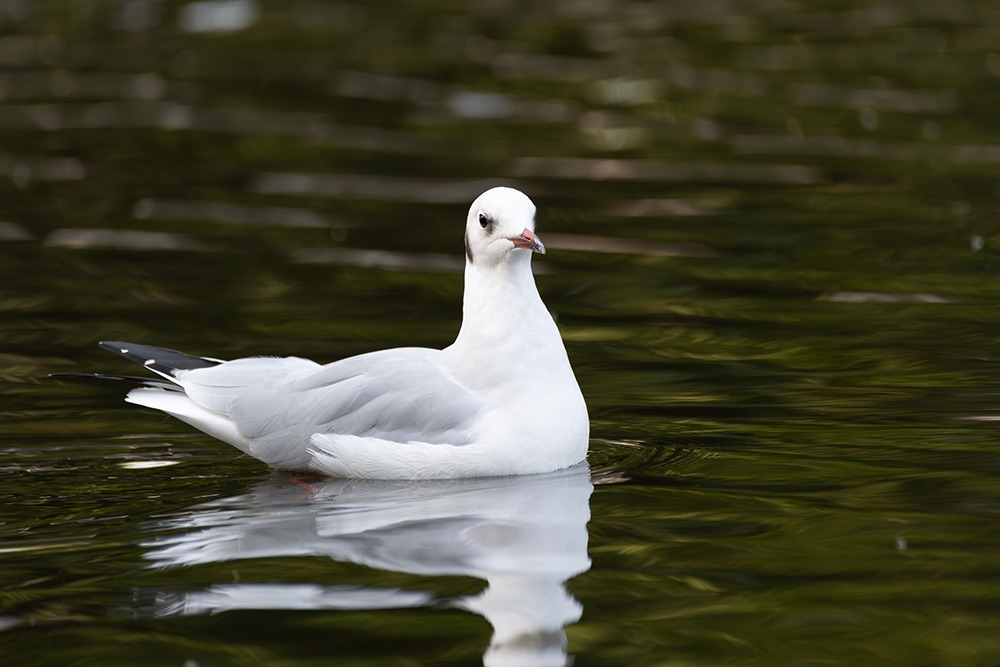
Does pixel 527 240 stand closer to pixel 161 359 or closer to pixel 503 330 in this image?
pixel 503 330

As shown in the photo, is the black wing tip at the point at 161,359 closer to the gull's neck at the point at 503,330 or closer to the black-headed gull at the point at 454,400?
the black-headed gull at the point at 454,400

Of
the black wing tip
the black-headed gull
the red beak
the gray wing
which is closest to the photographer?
the red beak

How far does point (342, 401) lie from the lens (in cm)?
780

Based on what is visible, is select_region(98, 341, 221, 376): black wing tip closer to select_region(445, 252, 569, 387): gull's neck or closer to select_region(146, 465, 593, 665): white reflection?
select_region(146, 465, 593, 665): white reflection

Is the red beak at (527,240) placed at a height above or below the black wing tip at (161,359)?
above

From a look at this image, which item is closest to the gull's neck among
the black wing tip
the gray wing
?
the gray wing

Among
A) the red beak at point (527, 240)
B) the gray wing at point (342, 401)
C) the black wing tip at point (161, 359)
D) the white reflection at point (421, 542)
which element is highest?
the red beak at point (527, 240)

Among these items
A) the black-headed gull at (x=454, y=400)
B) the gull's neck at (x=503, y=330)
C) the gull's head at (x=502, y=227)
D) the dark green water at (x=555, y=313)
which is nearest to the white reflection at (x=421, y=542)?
the dark green water at (x=555, y=313)

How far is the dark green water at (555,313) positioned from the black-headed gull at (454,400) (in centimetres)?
16

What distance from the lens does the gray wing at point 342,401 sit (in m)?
7.62

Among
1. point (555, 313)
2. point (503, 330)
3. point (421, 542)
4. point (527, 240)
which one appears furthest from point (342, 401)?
point (555, 313)

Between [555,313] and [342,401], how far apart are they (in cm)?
331

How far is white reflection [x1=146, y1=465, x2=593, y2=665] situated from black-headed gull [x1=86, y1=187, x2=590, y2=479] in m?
0.13

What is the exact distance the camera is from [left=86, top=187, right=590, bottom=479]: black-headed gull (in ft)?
24.7
